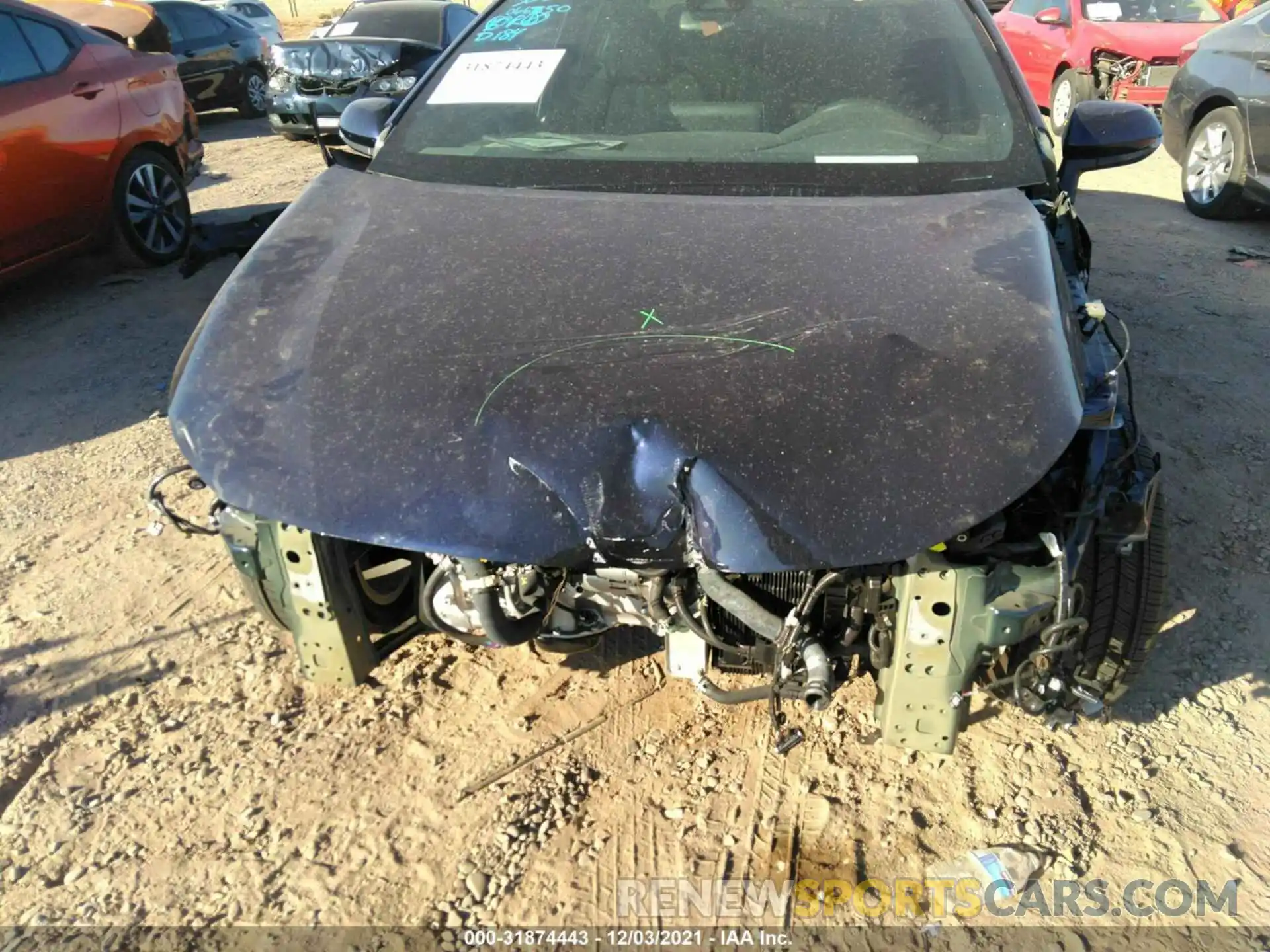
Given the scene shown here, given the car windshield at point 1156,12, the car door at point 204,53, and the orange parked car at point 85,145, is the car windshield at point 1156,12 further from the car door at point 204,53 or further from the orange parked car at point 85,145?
the car door at point 204,53

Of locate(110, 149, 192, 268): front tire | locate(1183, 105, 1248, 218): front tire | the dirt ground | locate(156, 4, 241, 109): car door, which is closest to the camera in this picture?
the dirt ground

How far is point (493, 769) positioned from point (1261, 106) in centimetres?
640

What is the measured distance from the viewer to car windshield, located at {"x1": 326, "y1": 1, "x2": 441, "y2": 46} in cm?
896

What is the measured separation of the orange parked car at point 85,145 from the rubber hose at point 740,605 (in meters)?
4.49

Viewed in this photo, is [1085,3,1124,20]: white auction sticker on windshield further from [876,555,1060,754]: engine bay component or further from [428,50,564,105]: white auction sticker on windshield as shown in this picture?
[876,555,1060,754]: engine bay component

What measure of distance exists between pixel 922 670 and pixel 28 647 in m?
2.52

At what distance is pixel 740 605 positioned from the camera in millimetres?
1996

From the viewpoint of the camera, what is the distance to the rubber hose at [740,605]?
1.97 metres

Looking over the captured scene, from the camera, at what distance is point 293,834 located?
223 centimetres

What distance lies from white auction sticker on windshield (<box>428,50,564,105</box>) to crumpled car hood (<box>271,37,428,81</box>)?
19.8 feet

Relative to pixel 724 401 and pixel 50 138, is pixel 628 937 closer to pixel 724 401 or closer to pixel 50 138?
pixel 724 401

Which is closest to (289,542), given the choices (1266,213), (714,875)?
(714,875)

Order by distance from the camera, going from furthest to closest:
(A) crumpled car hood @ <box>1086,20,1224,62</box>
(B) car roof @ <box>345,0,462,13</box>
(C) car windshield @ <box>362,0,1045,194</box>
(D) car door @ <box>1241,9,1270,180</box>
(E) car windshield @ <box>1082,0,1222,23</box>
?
(B) car roof @ <box>345,0,462,13</box> < (E) car windshield @ <box>1082,0,1222,23</box> < (A) crumpled car hood @ <box>1086,20,1224,62</box> < (D) car door @ <box>1241,9,1270,180</box> < (C) car windshield @ <box>362,0,1045,194</box>

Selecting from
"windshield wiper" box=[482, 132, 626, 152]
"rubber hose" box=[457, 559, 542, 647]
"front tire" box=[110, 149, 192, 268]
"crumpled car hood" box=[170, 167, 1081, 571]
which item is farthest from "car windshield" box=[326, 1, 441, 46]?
"rubber hose" box=[457, 559, 542, 647]
